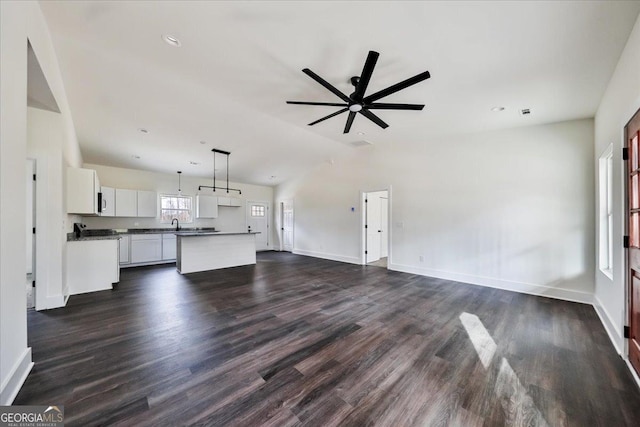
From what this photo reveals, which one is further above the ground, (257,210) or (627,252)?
(257,210)

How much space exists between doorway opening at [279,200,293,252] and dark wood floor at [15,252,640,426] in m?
5.24

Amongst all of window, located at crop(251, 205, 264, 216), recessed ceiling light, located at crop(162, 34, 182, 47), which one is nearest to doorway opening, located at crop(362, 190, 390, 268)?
window, located at crop(251, 205, 264, 216)

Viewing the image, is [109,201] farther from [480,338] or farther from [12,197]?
[480,338]

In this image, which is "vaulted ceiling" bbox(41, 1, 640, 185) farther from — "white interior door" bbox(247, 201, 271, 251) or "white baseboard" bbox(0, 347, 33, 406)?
"white interior door" bbox(247, 201, 271, 251)

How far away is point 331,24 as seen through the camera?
2.23 meters

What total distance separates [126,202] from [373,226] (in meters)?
6.54

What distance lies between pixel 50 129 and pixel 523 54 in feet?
18.5

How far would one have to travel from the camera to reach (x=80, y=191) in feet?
13.2

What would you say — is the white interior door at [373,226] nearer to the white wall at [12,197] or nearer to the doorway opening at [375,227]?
the doorway opening at [375,227]

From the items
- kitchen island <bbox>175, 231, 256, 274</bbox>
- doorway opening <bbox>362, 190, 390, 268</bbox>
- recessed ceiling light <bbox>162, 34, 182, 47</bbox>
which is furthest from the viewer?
doorway opening <bbox>362, 190, 390, 268</bbox>

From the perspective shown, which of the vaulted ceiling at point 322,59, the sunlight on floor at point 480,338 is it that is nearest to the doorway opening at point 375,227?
the vaulted ceiling at point 322,59

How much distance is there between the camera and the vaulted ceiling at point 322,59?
6.87 ft

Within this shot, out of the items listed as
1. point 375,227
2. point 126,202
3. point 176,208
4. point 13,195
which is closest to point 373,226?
point 375,227

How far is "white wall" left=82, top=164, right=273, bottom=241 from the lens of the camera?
6.49 m
